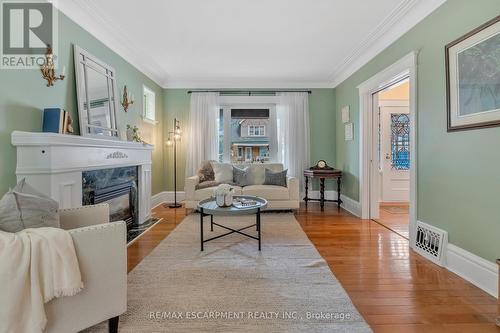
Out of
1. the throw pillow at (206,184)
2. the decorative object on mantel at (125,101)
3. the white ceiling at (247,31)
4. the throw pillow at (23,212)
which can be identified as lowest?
the throw pillow at (206,184)

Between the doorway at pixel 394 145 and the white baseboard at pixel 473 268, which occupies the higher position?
the doorway at pixel 394 145

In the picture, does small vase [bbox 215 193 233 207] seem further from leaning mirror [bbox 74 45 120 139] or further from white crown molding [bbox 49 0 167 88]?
white crown molding [bbox 49 0 167 88]

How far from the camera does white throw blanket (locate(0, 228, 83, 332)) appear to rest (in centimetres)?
113

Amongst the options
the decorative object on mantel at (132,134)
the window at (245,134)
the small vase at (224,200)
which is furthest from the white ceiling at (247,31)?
the small vase at (224,200)

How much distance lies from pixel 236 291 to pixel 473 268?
6.46 feet

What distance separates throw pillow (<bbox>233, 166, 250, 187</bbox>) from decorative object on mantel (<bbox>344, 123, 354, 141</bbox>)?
202 cm

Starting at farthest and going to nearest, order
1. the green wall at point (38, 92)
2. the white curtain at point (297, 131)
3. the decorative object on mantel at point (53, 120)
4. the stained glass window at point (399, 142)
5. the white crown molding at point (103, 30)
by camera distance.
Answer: the stained glass window at point (399, 142) < the white curtain at point (297, 131) < the white crown molding at point (103, 30) < the decorative object on mantel at point (53, 120) < the green wall at point (38, 92)

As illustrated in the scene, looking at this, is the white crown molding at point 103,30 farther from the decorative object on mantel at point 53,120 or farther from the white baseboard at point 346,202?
the white baseboard at point 346,202

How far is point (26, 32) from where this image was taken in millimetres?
2281

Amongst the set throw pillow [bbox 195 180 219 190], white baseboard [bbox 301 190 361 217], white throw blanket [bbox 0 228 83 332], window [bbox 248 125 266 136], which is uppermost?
window [bbox 248 125 266 136]

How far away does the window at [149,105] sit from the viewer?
4769 millimetres

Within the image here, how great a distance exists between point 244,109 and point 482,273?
15.4ft

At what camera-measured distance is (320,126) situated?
5.64 metres

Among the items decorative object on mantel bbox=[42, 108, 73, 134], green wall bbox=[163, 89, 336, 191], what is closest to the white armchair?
decorative object on mantel bbox=[42, 108, 73, 134]
